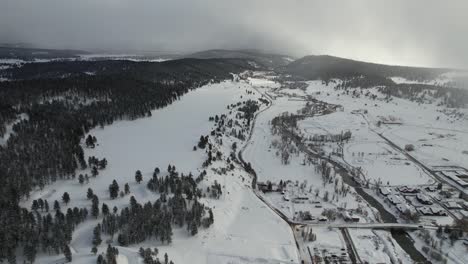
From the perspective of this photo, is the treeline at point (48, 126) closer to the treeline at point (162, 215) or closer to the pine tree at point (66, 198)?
the pine tree at point (66, 198)

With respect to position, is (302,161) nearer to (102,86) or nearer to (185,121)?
(185,121)

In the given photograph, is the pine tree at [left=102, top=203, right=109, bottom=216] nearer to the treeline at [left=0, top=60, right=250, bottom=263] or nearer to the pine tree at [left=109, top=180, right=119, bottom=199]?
the pine tree at [left=109, top=180, right=119, bottom=199]

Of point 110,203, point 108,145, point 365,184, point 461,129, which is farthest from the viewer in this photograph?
point 461,129

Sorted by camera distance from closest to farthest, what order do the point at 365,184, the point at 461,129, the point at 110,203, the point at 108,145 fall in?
the point at 110,203, the point at 365,184, the point at 108,145, the point at 461,129

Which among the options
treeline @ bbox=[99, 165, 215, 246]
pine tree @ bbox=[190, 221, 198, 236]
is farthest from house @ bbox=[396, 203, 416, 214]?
pine tree @ bbox=[190, 221, 198, 236]

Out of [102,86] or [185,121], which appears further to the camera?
[102,86]

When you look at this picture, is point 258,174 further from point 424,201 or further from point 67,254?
point 67,254

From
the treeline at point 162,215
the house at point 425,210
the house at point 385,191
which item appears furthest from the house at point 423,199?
the treeline at point 162,215

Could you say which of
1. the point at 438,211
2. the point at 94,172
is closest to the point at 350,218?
the point at 438,211

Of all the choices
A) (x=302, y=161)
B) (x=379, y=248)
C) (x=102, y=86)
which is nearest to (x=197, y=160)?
(x=302, y=161)

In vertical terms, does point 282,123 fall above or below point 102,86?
below
